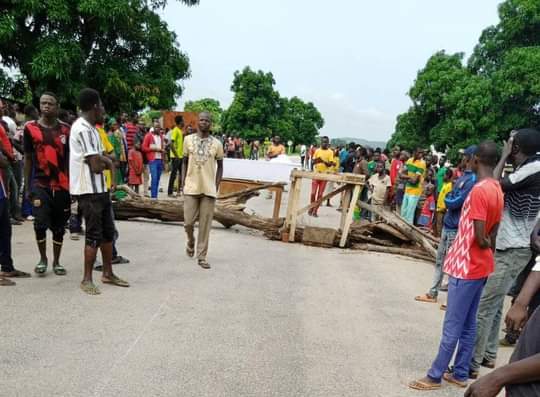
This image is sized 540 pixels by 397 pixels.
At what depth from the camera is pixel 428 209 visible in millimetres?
11516

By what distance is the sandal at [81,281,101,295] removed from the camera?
5.15 m

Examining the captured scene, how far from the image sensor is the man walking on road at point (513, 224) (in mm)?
3939

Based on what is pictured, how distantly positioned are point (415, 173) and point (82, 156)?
8064 mm

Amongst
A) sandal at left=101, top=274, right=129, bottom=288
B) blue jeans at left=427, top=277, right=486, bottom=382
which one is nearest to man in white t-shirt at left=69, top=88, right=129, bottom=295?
sandal at left=101, top=274, right=129, bottom=288

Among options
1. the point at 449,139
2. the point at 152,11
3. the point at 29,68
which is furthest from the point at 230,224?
the point at 449,139

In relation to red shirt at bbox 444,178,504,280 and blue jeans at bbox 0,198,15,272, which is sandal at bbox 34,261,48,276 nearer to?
blue jeans at bbox 0,198,15,272

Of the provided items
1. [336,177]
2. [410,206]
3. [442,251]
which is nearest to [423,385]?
[442,251]

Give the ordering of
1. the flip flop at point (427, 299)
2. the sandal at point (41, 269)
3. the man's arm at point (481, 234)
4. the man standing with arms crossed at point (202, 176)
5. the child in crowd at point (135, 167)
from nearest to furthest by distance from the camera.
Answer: the man's arm at point (481, 234) < the sandal at point (41, 269) < the flip flop at point (427, 299) < the man standing with arms crossed at point (202, 176) < the child in crowd at point (135, 167)

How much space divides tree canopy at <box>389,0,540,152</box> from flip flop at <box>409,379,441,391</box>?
88.5 feet

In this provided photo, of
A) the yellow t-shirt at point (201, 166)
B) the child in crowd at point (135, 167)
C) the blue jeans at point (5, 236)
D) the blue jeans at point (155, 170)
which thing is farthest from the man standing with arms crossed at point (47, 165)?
the blue jeans at point (155, 170)

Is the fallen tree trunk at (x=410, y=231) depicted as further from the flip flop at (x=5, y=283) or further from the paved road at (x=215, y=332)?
the flip flop at (x=5, y=283)

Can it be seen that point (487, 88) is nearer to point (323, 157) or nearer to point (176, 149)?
point (323, 157)

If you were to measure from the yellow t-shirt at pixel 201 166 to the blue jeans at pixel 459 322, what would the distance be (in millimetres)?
3636

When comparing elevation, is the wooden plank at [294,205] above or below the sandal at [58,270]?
above
